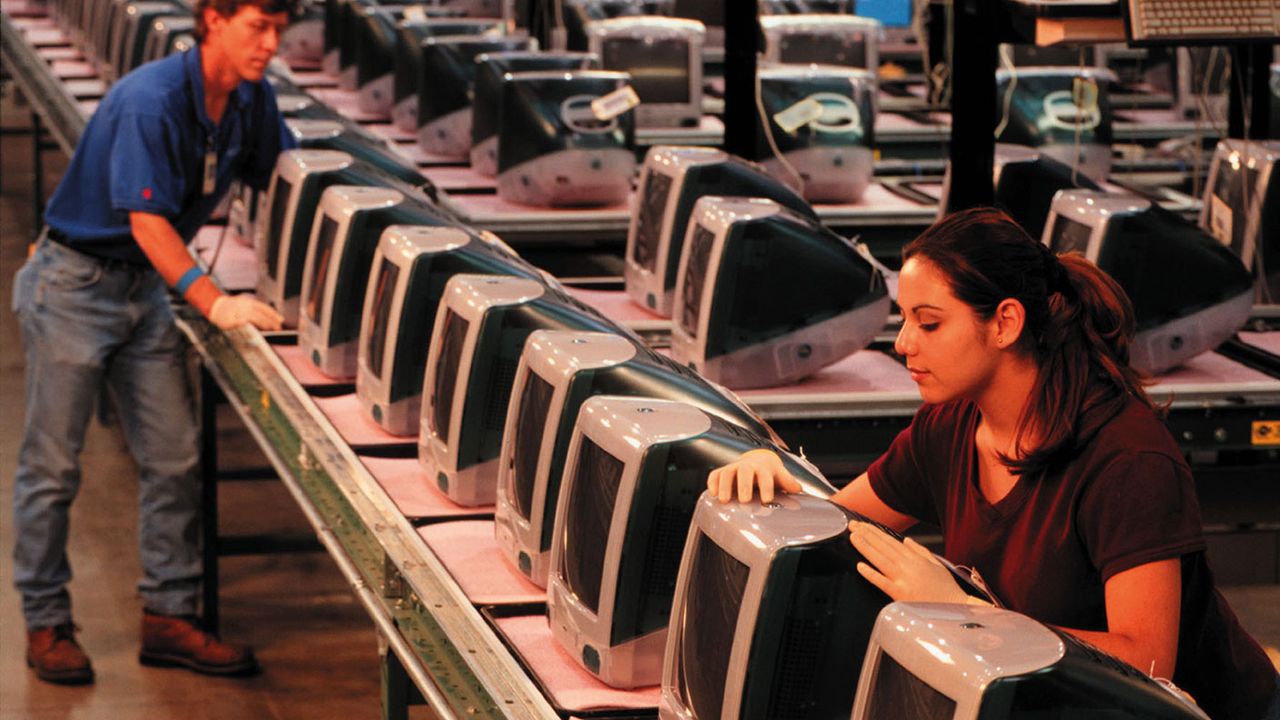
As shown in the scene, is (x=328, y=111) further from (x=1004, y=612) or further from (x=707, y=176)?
(x=1004, y=612)

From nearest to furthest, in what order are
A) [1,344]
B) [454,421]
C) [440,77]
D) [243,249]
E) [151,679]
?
[454,421]
[151,679]
[243,249]
[440,77]
[1,344]

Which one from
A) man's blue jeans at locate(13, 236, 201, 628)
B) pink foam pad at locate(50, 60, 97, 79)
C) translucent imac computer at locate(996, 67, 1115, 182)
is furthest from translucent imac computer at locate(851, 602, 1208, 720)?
pink foam pad at locate(50, 60, 97, 79)

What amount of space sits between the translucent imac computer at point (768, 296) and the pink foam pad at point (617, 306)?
540mm

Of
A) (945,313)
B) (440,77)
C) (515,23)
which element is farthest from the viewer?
(515,23)

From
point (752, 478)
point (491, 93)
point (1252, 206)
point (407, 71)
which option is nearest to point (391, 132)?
point (407, 71)

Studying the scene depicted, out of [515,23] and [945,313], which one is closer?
[945,313]

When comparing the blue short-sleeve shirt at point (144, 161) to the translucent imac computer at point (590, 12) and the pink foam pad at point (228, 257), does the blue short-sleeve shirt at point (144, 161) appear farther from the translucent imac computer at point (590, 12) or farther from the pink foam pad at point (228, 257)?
the translucent imac computer at point (590, 12)

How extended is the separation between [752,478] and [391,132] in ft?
18.4

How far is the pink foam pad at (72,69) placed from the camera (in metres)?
8.77

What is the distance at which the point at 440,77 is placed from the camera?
23.2 feet

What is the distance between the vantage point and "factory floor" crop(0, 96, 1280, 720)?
458 cm

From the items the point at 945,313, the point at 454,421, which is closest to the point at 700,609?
the point at 945,313

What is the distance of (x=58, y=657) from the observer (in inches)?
183

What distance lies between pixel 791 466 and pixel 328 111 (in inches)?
135
